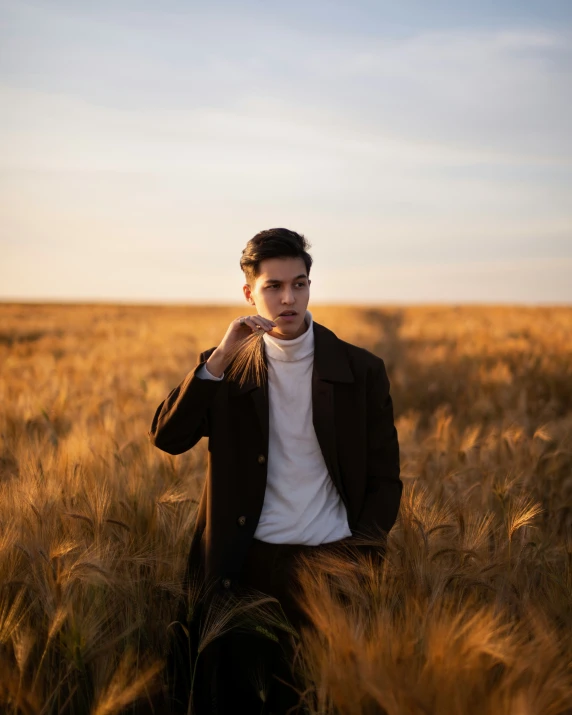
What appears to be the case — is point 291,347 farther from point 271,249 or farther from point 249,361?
point 271,249

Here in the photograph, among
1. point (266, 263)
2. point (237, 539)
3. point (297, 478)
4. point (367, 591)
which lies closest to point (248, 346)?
point (266, 263)

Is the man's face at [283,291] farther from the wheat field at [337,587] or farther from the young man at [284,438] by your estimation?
the wheat field at [337,587]

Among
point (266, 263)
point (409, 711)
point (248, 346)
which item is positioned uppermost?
point (266, 263)

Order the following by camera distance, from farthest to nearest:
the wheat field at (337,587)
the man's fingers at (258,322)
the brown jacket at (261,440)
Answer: the brown jacket at (261,440)
the man's fingers at (258,322)
the wheat field at (337,587)

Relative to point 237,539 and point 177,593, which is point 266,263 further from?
point 177,593

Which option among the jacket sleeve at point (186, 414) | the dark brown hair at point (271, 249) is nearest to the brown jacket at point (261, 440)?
the jacket sleeve at point (186, 414)

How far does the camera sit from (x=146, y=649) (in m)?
2.12

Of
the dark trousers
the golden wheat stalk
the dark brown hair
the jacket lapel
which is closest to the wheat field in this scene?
the dark trousers

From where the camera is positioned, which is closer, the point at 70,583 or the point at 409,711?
the point at 409,711

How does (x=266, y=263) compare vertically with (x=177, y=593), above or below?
above

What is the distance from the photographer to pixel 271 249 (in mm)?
2113

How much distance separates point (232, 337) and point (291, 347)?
21cm

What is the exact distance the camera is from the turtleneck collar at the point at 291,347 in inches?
85.4

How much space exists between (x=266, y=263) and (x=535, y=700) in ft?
4.50
